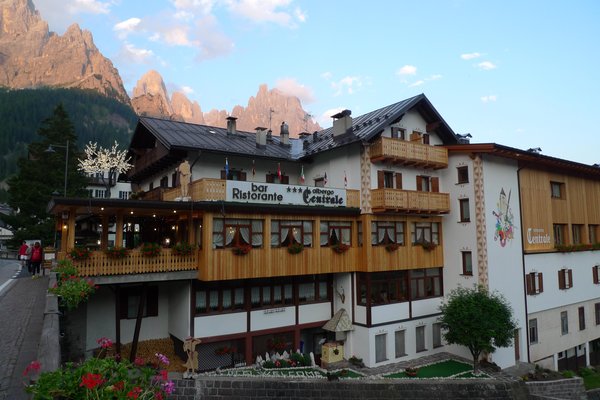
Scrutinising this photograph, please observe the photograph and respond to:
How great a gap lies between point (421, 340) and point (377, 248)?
23.0 feet

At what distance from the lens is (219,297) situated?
72.2 feet

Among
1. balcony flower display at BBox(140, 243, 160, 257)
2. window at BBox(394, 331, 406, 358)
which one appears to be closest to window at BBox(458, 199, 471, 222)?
window at BBox(394, 331, 406, 358)

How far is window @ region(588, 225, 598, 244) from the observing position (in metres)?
35.9

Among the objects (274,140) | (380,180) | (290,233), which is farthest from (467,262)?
(274,140)

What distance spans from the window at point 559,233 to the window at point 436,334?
1234 cm

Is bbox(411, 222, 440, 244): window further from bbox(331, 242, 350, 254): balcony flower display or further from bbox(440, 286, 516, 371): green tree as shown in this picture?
bbox(331, 242, 350, 254): balcony flower display

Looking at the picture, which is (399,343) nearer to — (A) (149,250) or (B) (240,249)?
(B) (240,249)

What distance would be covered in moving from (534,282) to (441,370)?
1061 cm

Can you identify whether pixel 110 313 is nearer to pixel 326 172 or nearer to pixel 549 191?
pixel 326 172

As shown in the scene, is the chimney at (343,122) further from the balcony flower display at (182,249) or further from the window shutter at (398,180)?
the balcony flower display at (182,249)

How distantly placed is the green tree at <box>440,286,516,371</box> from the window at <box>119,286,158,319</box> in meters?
16.6

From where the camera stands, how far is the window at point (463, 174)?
2767 cm

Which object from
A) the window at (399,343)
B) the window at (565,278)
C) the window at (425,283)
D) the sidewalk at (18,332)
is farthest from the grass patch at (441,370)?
the sidewalk at (18,332)

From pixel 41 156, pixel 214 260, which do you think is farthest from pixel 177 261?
pixel 41 156
